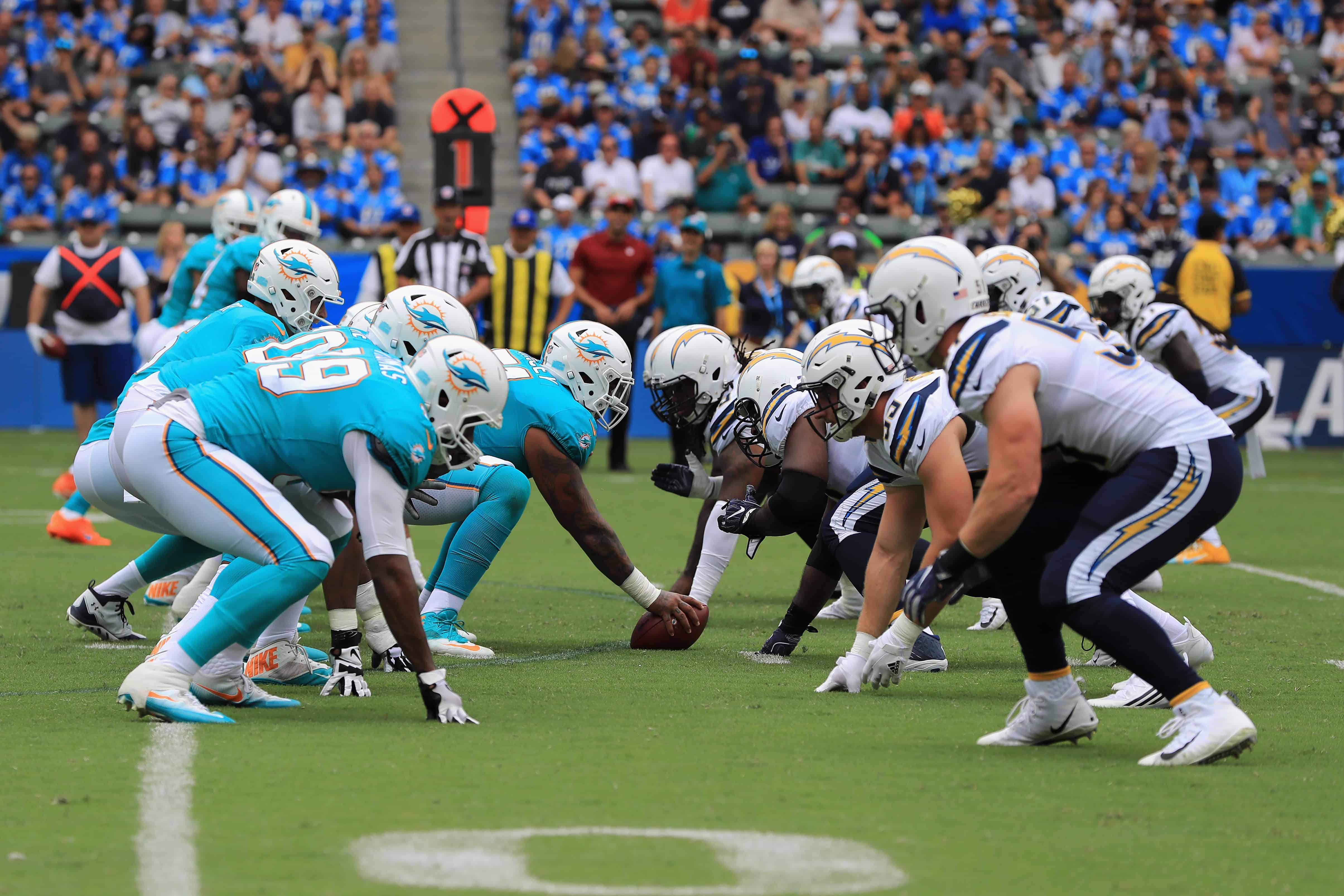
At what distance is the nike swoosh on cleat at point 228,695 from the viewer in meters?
5.53

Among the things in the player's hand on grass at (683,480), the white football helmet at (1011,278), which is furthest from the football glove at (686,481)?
the white football helmet at (1011,278)

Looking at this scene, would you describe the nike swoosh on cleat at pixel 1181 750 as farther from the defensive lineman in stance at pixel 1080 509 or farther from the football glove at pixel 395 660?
the football glove at pixel 395 660

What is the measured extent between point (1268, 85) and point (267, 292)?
17887 millimetres

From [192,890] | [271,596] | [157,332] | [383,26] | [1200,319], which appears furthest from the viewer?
[383,26]

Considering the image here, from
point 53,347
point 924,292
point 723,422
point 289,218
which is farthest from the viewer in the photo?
point 53,347

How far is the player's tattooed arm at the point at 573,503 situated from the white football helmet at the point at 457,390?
52.0 inches

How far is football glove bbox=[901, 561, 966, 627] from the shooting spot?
4.82 m

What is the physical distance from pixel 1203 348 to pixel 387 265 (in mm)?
7108

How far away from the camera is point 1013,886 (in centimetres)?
356

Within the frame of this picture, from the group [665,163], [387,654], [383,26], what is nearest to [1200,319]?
[387,654]

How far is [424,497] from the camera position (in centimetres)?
606

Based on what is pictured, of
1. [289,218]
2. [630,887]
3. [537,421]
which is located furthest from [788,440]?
[630,887]

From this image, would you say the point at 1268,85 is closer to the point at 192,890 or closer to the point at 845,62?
the point at 845,62

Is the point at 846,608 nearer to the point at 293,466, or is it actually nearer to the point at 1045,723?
the point at 1045,723
